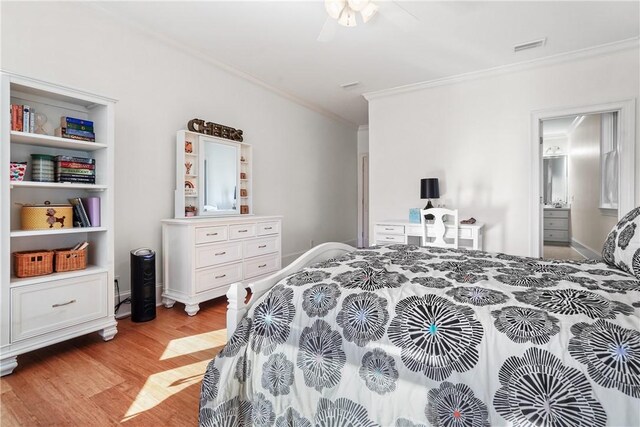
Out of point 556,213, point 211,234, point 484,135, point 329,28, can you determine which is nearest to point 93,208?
point 211,234

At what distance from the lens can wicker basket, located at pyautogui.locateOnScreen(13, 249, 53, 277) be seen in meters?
2.03

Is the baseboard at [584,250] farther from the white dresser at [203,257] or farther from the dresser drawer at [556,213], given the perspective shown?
Answer: the white dresser at [203,257]

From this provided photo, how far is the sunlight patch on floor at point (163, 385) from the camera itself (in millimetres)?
1605

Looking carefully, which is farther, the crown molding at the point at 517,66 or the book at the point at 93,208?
Answer: the crown molding at the point at 517,66

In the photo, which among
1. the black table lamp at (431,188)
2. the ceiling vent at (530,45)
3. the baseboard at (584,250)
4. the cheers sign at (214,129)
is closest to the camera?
the ceiling vent at (530,45)

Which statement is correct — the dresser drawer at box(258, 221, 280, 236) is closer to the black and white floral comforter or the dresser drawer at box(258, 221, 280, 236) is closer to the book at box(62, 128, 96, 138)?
the book at box(62, 128, 96, 138)

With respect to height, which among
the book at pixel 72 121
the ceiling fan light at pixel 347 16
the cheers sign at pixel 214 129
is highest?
the ceiling fan light at pixel 347 16

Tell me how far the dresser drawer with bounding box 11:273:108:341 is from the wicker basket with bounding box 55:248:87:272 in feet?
0.36

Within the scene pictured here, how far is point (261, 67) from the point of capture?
3846mm

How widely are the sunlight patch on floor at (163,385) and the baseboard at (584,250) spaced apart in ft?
19.1

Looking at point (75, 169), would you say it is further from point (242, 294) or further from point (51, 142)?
point (242, 294)

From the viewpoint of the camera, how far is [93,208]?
2355 mm

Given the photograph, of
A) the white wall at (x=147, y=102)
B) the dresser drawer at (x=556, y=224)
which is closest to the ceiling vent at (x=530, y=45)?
the white wall at (x=147, y=102)

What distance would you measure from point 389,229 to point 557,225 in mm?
5000
